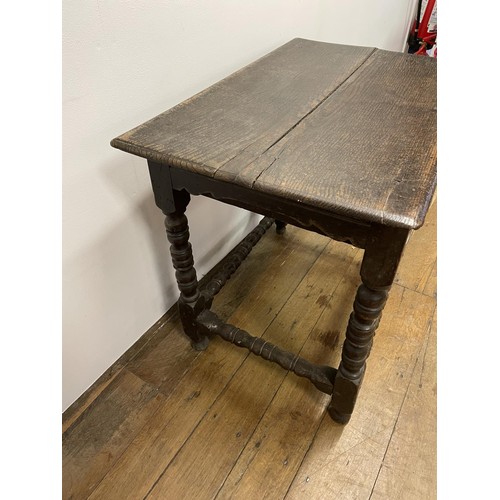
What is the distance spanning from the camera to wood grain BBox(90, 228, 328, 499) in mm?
808

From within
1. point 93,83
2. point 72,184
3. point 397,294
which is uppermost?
point 93,83

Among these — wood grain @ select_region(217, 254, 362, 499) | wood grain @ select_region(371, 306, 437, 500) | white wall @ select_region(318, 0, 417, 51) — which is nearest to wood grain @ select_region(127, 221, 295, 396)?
wood grain @ select_region(217, 254, 362, 499)

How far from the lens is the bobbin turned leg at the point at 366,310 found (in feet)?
1.74

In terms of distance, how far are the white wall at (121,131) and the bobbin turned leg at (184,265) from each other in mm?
129

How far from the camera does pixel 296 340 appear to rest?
42.3 inches

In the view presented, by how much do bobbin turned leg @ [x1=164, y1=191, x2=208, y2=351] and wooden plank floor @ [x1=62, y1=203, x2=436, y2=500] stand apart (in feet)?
0.29

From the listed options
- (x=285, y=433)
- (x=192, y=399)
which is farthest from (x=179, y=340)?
(x=285, y=433)

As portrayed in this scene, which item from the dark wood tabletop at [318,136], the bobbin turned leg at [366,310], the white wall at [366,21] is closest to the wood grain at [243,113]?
the dark wood tabletop at [318,136]

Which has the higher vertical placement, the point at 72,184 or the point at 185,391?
the point at 72,184

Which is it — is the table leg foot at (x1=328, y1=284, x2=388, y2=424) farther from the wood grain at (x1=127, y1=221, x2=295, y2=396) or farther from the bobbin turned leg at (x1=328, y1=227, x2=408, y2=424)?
the wood grain at (x1=127, y1=221, x2=295, y2=396)

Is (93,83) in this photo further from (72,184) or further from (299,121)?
(299,121)
